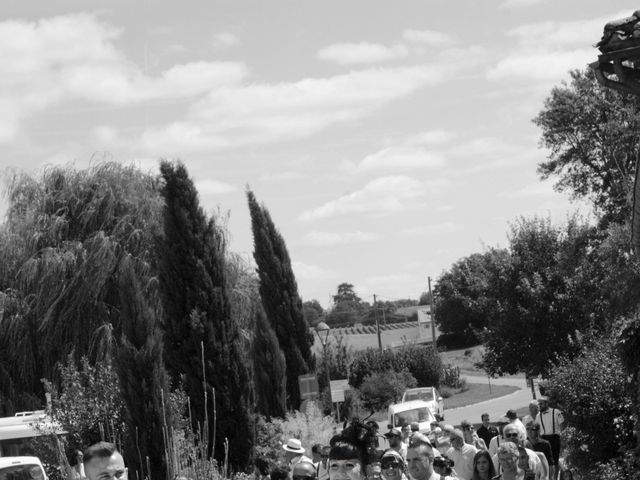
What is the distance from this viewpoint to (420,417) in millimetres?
29062

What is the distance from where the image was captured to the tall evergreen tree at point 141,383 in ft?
57.9

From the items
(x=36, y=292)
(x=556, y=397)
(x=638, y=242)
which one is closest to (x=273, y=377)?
(x=36, y=292)

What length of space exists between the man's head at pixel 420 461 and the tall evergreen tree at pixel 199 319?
35.9 feet

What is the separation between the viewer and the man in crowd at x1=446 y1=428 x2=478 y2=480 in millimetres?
13758

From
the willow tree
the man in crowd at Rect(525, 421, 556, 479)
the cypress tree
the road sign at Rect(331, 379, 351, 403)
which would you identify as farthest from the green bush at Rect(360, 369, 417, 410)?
Answer: the man in crowd at Rect(525, 421, 556, 479)

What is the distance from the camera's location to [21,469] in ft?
57.6

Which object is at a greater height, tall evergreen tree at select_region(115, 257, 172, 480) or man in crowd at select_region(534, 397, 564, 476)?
tall evergreen tree at select_region(115, 257, 172, 480)

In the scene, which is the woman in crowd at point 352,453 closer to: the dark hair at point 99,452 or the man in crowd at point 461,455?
the dark hair at point 99,452

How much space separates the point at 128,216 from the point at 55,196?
2184 millimetres

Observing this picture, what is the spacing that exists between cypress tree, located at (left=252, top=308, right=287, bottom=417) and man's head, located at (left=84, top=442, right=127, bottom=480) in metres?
21.9

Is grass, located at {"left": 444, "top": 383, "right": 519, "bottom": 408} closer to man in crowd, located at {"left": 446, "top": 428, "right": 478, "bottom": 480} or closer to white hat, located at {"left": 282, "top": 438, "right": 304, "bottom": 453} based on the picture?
man in crowd, located at {"left": 446, "top": 428, "right": 478, "bottom": 480}

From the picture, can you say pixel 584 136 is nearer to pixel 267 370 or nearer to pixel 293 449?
pixel 267 370

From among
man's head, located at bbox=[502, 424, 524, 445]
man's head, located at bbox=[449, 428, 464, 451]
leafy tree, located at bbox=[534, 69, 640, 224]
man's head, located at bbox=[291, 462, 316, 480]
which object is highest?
leafy tree, located at bbox=[534, 69, 640, 224]

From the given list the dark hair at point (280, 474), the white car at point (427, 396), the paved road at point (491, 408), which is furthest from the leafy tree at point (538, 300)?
the dark hair at point (280, 474)
